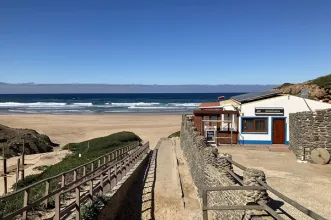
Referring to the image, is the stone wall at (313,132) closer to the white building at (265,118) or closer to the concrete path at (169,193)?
the white building at (265,118)

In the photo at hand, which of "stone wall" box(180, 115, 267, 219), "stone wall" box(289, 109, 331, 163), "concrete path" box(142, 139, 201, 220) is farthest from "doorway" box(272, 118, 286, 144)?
"stone wall" box(180, 115, 267, 219)

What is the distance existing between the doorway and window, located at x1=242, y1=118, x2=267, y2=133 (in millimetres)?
728

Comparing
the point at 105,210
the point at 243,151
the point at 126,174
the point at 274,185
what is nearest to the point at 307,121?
the point at 243,151

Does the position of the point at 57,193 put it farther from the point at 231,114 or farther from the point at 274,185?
the point at 231,114

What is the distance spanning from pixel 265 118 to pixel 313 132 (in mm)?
7354

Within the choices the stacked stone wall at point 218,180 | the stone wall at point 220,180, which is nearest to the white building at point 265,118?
the stone wall at point 220,180

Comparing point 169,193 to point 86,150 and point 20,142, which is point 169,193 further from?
point 20,142

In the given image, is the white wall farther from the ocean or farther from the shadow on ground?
the ocean

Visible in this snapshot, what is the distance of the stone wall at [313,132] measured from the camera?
18.7m

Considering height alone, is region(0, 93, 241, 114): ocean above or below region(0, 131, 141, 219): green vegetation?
above

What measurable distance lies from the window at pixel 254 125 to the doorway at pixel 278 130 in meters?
0.73

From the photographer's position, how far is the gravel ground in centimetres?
1130

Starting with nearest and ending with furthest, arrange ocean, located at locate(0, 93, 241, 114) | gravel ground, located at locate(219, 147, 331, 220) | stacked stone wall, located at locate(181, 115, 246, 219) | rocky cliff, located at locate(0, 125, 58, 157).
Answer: stacked stone wall, located at locate(181, 115, 246, 219)
gravel ground, located at locate(219, 147, 331, 220)
rocky cliff, located at locate(0, 125, 58, 157)
ocean, located at locate(0, 93, 241, 114)

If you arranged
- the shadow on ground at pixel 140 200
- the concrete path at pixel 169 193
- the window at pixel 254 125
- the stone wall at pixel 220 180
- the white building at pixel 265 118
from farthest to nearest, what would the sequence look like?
the window at pixel 254 125 < the white building at pixel 265 118 < the concrete path at pixel 169 193 < the shadow on ground at pixel 140 200 < the stone wall at pixel 220 180
